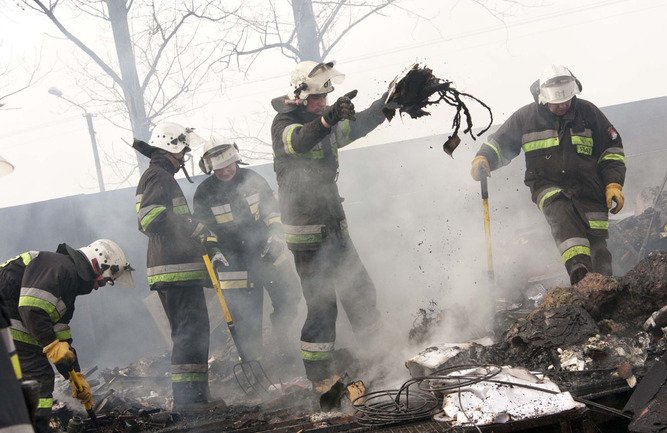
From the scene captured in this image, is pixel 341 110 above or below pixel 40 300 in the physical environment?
above

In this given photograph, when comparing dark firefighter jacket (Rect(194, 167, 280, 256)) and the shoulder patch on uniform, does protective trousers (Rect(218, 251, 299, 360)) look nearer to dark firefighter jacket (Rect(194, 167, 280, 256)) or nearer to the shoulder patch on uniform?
dark firefighter jacket (Rect(194, 167, 280, 256))

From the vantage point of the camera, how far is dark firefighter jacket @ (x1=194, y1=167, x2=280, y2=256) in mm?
6766

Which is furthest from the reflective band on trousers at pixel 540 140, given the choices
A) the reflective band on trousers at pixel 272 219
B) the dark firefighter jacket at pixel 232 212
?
the dark firefighter jacket at pixel 232 212

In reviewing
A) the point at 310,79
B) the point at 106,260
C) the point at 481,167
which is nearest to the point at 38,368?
the point at 106,260

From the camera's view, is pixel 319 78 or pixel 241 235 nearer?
pixel 319 78

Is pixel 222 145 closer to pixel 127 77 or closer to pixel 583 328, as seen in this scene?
pixel 583 328

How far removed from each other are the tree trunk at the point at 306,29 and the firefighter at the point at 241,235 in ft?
15.2

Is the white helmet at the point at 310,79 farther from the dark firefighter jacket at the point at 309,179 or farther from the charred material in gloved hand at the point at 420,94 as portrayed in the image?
the charred material in gloved hand at the point at 420,94

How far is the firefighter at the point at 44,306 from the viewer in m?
4.65

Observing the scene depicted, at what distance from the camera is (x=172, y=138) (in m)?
6.42

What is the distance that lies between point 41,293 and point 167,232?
1.54 m

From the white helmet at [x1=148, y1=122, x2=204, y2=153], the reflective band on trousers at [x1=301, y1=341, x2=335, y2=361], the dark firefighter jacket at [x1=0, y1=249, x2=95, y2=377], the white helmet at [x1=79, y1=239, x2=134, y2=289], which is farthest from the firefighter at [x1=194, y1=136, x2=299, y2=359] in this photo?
the dark firefighter jacket at [x1=0, y1=249, x2=95, y2=377]

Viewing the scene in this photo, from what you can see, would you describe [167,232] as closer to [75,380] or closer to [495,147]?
[75,380]

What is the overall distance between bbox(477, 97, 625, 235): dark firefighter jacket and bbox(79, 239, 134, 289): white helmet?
3.76 meters
